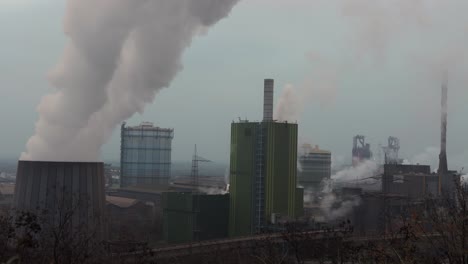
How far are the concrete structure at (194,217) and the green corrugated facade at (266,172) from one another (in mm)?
992

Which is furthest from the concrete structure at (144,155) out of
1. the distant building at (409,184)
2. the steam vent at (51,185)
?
the steam vent at (51,185)

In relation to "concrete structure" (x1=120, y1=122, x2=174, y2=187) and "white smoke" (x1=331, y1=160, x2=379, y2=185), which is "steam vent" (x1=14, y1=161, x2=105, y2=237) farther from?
"white smoke" (x1=331, y1=160, x2=379, y2=185)

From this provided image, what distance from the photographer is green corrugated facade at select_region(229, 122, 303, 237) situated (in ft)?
144

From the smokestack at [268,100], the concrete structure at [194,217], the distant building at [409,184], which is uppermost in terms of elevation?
the smokestack at [268,100]

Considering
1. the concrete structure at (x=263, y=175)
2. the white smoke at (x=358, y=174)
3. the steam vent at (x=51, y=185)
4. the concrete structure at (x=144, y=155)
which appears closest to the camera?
the steam vent at (x=51, y=185)

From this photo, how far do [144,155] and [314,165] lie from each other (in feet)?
69.6

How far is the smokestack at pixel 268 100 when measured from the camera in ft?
152

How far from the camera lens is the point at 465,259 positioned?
9.77 meters

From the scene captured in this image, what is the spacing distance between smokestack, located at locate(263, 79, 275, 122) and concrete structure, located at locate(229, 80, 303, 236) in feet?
6.24

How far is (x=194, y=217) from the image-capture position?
145ft

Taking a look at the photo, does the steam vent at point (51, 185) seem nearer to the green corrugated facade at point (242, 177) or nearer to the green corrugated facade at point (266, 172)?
the green corrugated facade at point (266, 172)

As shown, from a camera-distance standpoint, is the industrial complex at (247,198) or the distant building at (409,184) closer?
the industrial complex at (247,198)

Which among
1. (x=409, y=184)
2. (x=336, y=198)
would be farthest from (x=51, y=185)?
(x=409, y=184)

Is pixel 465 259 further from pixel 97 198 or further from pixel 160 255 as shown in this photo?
pixel 160 255
